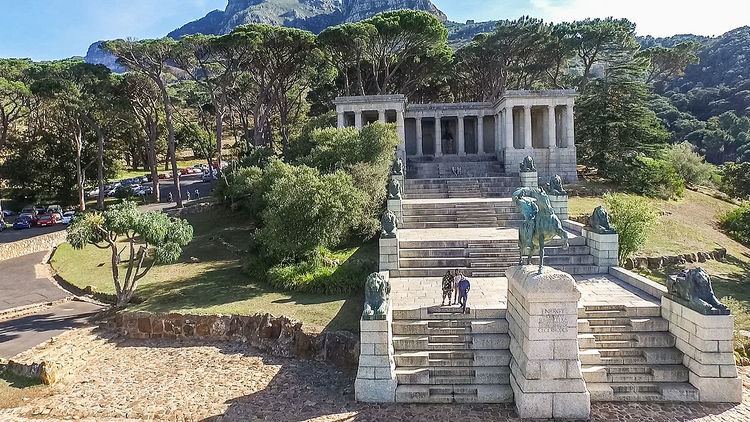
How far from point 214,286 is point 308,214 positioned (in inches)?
185

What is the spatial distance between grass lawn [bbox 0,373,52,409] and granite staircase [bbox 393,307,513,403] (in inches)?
361

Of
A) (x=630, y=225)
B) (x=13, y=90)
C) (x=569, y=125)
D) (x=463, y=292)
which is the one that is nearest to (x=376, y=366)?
(x=463, y=292)

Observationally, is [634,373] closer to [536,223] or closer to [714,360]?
[714,360]

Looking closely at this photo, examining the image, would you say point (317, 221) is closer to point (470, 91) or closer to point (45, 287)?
point (45, 287)

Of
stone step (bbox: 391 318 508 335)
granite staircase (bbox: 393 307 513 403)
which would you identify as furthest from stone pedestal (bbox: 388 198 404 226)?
stone step (bbox: 391 318 508 335)

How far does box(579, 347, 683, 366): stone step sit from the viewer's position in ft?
30.9

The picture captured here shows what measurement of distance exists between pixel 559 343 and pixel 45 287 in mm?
21752

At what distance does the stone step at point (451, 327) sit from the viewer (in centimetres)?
1027

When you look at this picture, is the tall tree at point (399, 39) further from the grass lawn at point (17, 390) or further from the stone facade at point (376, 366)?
the grass lawn at point (17, 390)

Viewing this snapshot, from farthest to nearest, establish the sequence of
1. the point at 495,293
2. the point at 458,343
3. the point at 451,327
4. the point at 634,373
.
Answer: the point at 495,293 < the point at 451,327 < the point at 458,343 < the point at 634,373

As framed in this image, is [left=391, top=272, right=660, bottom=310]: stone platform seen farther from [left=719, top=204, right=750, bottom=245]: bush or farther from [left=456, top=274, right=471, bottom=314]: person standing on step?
[left=719, top=204, right=750, bottom=245]: bush

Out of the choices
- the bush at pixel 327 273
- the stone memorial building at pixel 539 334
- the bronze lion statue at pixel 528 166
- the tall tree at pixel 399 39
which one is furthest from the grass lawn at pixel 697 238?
the tall tree at pixel 399 39

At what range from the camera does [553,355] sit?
8625 millimetres

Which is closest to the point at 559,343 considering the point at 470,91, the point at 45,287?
the point at 45,287
